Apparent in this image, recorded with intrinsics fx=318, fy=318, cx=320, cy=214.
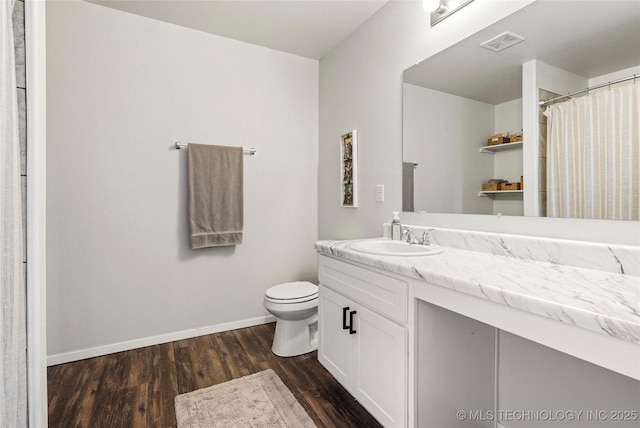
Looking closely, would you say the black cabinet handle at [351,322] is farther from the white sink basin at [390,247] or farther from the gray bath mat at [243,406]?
the gray bath mat at [243,406]

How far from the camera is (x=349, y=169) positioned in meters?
2.44

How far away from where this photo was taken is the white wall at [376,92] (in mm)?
1700

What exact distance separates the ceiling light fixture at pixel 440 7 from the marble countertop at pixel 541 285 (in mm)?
1230

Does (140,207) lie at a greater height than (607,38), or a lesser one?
lesser

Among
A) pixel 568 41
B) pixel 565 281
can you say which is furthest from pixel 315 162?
pixel 565 281

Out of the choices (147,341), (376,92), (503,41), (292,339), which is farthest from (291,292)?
(503,41)

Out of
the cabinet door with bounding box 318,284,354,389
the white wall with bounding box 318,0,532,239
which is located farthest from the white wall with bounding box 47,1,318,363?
the cabinet door with bounding box 318,284,354,389

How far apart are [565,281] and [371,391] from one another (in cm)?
87

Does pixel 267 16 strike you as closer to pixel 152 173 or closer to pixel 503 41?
pixel 152 173

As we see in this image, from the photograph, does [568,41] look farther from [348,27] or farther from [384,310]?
[348,27]

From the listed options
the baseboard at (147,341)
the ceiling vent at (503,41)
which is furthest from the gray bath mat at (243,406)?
the ceiling vent at (503,41)

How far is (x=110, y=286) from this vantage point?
2.19m

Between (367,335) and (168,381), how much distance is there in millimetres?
1249

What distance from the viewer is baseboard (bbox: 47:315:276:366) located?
2.07 meters
